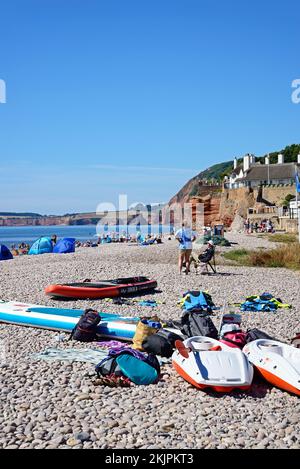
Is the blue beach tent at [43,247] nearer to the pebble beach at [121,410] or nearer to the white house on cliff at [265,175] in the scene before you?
the pebble beach at [121,410]

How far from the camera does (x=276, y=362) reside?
625cm

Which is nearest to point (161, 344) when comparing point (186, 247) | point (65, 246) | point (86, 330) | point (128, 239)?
point (86, 330)

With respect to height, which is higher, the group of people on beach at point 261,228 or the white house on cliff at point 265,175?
the white house on cliff at point 265,175

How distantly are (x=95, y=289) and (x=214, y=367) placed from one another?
6.57 m

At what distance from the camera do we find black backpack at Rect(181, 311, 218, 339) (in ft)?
25.7

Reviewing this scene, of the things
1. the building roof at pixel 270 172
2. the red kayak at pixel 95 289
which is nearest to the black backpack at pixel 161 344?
the red kayak at pixel 95 289

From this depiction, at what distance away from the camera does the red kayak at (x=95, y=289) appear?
40.2 ft

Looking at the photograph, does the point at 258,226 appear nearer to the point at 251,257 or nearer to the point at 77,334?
the point at 251,257

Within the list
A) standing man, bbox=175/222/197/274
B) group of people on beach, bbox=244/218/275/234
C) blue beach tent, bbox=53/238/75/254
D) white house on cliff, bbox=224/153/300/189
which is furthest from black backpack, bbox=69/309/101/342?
white house on cliff, bbox=224/153/300/189

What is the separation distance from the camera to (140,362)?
6.57m

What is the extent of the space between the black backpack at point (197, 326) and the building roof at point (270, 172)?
66410 millimetres

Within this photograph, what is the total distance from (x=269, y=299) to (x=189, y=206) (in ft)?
196

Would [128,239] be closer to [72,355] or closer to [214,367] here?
[72,355]

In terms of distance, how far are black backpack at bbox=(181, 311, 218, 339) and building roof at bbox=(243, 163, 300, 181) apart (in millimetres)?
66410
